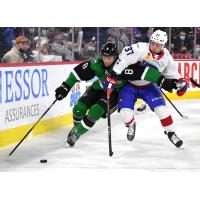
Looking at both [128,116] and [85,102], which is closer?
[128,116]

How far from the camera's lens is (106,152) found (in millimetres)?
6203

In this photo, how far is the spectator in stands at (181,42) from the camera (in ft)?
44.7

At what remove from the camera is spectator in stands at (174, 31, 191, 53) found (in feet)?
44.7

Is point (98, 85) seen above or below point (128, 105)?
above

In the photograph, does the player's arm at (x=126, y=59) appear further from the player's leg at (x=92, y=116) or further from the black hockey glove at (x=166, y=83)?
the player's leg at (x=92, y=116)

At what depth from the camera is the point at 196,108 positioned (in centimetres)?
1106

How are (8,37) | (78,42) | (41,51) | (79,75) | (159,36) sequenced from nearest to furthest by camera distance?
1. (159,36)
2. (79,75)
3. (8,37)
4. (41,51)
5. (78,42)

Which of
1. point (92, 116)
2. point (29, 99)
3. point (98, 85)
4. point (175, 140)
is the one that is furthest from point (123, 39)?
point (175, 140)

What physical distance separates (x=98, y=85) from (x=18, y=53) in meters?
2.33

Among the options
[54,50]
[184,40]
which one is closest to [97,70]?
[54,50]

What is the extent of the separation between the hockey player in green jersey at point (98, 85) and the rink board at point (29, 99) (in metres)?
0.68

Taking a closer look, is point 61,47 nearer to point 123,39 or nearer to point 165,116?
point 123,39

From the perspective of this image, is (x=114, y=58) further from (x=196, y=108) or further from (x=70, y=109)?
(x=196, y=108)

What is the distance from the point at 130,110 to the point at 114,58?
610 millimetres
